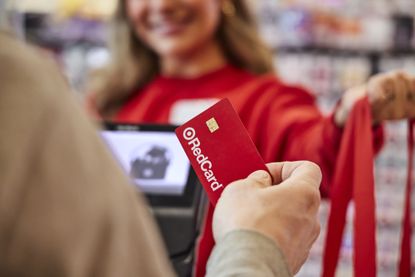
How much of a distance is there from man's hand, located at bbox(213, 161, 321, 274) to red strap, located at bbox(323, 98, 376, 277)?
0.19 meters

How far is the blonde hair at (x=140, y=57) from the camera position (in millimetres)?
1696

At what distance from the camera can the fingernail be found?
636mm

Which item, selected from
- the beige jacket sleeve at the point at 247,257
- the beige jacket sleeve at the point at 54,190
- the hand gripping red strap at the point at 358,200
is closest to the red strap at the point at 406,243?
the hand gripping red strap at the point at 358,200

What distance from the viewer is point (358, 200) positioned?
840 mm

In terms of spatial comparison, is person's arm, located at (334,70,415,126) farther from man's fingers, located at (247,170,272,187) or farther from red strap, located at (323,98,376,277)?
man's fingers, located at (247,170,272,187)

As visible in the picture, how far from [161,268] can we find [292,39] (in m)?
3.58

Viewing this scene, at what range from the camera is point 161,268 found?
440mm

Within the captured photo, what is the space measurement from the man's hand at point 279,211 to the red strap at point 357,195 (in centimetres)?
19

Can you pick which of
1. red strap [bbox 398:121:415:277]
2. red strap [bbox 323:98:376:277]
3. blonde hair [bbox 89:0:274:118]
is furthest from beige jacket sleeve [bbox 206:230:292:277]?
blonde hair [bbox 89:0:274:118]

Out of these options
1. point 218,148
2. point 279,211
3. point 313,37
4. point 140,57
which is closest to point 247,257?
point 279,211

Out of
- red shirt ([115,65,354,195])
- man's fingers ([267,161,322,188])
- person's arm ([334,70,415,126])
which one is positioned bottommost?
red shirt ([115,65,354,195])

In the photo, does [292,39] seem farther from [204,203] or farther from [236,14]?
[204,203]

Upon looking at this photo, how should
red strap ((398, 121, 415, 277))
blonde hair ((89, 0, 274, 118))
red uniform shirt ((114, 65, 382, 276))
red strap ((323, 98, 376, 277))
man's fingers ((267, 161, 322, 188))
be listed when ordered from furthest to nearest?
blonde hair ((89, 0, 274, 118)) < red uniform shirt ((114, 65, 382, 276)) < red strap ((398, 121, 415, 277)) < red strap ((323, 98, 376, 277)) < man's fingers ((267, 161, 322, 188))

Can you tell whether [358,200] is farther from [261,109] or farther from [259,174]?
[261,109]
